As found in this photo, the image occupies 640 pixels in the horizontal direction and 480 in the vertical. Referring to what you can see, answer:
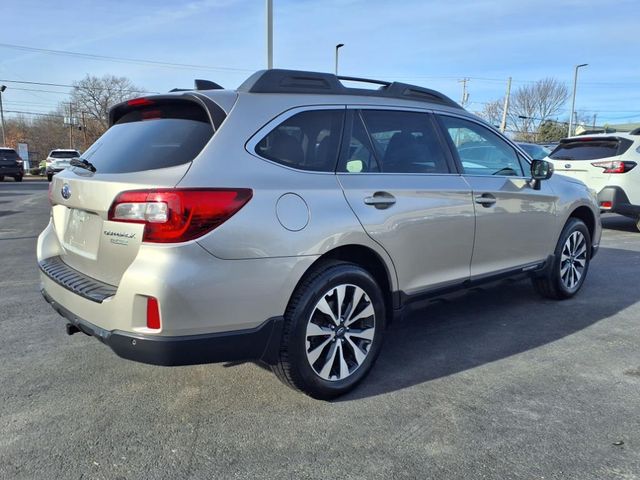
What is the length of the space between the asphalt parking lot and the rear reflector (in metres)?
0.66

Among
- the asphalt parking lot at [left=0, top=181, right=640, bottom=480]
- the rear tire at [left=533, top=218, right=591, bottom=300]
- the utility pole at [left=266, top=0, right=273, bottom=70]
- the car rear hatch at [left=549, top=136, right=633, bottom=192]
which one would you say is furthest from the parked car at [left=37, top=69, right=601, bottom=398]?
the utility pole at [left=266, top=0, right=273, bottom=70]

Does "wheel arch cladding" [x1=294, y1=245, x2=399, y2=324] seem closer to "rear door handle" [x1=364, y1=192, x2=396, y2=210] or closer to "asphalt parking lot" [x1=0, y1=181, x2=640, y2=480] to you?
"rear door handle" [x1=364, y1=192, x2=396, y2=210]

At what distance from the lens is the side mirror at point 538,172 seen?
4.39 meters

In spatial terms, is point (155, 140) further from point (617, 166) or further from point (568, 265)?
point (617, 166)

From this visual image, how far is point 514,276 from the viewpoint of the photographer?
4340 mm

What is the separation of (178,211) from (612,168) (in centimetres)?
897

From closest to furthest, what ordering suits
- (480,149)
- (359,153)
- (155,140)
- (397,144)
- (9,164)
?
(155,140) → (359,153) → (397,144) → (480,149) → (9,164)

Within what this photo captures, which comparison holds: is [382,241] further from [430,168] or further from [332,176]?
[430,168]

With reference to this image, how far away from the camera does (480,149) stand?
423 centimetres

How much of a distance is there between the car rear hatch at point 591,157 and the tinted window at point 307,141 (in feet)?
25.6

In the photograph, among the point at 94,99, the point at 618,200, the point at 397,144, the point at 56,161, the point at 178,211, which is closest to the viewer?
the point at 178,211

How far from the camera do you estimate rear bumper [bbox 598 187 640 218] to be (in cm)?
895

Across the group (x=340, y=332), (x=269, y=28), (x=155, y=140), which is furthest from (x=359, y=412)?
(x=269, y=28)

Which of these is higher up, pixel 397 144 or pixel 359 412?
pixel 397 144
